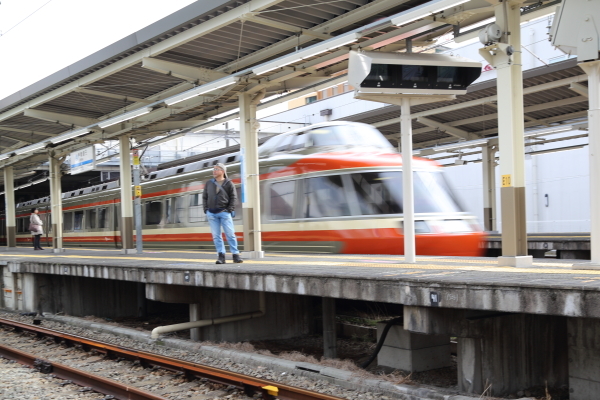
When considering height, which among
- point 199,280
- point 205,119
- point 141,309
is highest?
point 205,119

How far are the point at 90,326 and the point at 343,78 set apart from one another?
6777 mm

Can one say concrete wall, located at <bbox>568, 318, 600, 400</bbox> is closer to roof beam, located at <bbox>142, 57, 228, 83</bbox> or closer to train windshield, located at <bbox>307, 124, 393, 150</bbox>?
train windshield, located at <bbox>307, 124, 393, 150</bbox>

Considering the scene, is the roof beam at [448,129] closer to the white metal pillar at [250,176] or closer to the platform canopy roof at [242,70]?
the platform canopy roof at [242,70]

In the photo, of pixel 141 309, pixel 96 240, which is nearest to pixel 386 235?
pixel 141 309

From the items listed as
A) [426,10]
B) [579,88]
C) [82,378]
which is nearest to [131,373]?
[82,378]

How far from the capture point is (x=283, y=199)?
1381cm

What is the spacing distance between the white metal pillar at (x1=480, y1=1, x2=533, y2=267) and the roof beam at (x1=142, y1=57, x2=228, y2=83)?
6.52 metres

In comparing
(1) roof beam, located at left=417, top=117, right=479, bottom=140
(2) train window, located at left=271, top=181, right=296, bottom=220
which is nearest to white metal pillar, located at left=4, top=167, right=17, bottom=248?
(2) train window, located at left=271, top=181, right=296, bottom=220

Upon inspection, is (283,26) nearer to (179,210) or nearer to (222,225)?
(222,225)

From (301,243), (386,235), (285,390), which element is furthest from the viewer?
(301,243)

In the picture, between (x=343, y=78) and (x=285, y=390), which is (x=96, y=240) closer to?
(x=343, y=78)

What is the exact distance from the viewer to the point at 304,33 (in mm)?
11062

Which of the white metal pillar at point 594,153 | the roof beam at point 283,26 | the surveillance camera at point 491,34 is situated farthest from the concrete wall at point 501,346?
the roof beam at point 283,26

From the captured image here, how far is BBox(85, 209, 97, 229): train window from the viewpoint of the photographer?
78.2 feet
